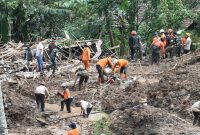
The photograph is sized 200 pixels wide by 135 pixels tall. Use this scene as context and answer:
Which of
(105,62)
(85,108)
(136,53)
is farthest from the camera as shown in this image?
A: (136,53)

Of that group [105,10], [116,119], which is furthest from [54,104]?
[105,10]

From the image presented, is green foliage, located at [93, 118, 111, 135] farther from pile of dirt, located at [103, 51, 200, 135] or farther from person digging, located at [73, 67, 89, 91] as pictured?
person digging, located at [73, 67, 89, 91]

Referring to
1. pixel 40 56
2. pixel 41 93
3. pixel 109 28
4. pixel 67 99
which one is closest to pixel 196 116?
pixel 67 99

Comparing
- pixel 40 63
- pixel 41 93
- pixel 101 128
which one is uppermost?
pixel 40 63

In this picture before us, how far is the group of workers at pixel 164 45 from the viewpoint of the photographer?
1011 inches

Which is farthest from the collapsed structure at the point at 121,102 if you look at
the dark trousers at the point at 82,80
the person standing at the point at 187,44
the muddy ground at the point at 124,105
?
the person standing at the point at 187,44

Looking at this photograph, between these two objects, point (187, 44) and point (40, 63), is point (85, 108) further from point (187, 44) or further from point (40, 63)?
point (187, 44)

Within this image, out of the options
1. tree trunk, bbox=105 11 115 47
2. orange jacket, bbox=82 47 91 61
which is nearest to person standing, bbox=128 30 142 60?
tree trunk, bbox=105 11 115 47

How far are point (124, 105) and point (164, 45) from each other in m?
7.64

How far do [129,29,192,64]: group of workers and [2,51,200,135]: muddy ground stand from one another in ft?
6.42

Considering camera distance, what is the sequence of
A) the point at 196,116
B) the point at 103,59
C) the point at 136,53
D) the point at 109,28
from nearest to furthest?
1. the point at 196,116
2. the point at 103,59
3. the point at 136,53
4. the point at 109,28

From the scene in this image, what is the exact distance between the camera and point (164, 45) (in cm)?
2652

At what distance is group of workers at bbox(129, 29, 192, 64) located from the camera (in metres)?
25.7

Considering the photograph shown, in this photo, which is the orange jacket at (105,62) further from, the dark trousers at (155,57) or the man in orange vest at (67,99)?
the dark trousers at (155,57)
